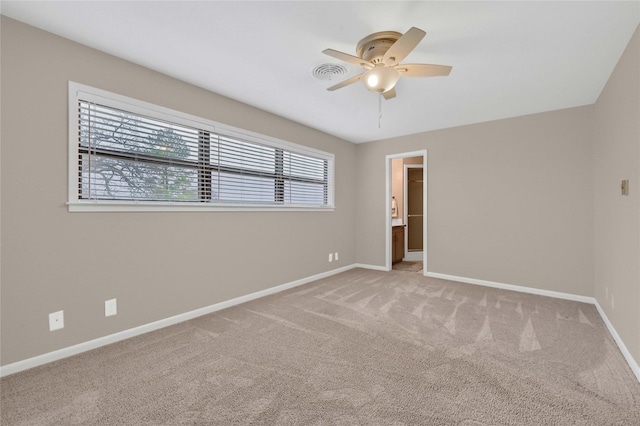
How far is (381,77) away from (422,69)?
326 millimetres

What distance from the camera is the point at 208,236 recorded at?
312 centimetres

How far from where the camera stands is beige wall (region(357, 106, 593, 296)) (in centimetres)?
358

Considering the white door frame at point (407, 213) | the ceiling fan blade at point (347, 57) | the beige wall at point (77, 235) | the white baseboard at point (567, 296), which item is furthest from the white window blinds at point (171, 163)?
the white door frame at point (407, 213)

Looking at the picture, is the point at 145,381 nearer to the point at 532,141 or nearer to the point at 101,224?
the point at 101,224

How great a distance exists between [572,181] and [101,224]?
524 centimetres

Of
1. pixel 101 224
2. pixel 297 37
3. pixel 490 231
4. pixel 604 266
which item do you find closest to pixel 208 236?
pixel 101 224

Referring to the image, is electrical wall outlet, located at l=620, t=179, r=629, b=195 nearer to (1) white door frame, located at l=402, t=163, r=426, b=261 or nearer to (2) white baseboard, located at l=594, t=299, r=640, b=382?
(2) white baseboard, located at l=594, t=299, r=640, b=382

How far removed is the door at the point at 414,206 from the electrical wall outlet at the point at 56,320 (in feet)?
19.6

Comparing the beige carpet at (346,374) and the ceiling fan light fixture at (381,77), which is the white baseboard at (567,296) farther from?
the ceiling fan light fixture at (381,77)

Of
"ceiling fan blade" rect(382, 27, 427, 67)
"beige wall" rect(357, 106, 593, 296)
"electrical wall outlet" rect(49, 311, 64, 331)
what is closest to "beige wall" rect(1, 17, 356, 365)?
"electrical wall outlet" rect(49, 311, 64, 331)

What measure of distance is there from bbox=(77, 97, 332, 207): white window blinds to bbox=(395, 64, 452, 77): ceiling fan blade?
2.05m

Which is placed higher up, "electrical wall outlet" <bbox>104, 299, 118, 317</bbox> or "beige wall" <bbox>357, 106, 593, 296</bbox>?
"beige wall" <bbox>357, 106, 593, 296</bbox>

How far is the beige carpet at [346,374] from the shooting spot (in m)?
1.57

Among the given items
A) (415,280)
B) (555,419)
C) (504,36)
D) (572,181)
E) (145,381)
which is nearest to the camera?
(555,419)
